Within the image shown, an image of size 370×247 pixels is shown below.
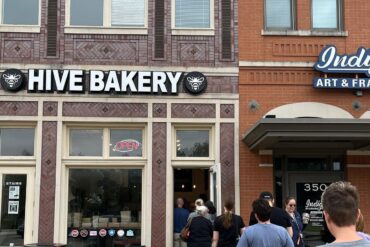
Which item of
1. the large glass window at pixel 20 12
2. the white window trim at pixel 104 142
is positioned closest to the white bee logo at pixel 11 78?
the large glass window at pixel 20 12

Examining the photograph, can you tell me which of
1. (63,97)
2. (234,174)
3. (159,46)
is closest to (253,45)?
(159,46)

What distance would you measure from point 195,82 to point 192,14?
1.71 m

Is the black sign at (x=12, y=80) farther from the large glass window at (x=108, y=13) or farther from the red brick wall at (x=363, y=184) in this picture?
the red brick wall at (x=363, y=184)

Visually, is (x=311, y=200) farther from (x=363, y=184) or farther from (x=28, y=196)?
(x=28, y=196)

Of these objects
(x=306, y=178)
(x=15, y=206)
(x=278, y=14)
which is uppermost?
(x=278, y=14)

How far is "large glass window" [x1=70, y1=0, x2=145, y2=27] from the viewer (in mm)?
13211

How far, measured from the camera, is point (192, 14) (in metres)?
13.4

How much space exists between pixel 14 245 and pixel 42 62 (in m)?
4.10

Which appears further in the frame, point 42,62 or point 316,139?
point 42,62

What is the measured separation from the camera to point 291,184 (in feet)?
42.5

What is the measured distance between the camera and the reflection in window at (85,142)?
1291 cm

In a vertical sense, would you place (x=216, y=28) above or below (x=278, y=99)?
above

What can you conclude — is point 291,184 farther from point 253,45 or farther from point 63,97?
point 63,97

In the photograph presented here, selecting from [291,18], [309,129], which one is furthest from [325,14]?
[309,129]
